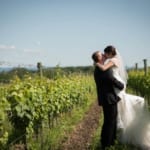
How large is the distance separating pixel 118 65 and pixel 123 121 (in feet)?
4.15

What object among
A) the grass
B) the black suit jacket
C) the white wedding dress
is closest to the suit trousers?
the black suit jacket

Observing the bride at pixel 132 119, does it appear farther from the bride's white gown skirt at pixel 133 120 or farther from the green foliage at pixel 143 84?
the green foliage at pixel 143 84

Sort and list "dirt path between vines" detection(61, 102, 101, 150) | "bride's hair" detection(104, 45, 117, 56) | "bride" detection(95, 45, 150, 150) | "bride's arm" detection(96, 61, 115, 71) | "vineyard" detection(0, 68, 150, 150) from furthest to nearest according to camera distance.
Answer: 1. "dirt path between vines" detection(61, 102, 101, 150)
2. "bride" detection(95, 45, 150, 150)
3. "bride's hair" detection(104, 45, 117, 56)
4. "bride's arm" detection(96, 61, 115, 71)
5. "vineyard" detection(0, 68, 150, 150)

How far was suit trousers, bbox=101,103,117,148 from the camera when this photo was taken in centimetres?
782

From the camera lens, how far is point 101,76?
25.2ft

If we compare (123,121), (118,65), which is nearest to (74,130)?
(123,121)

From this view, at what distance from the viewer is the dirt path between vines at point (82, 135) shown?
352 inches

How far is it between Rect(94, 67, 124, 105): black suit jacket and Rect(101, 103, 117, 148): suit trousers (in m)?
0.13

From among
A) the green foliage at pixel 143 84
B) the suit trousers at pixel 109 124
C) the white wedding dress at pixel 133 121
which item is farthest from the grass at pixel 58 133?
the green foliage at pixel 143 84

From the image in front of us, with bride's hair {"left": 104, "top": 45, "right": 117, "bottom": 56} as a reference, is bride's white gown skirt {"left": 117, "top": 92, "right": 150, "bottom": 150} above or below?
below

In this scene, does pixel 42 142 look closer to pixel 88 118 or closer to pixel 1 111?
pixel 1 111

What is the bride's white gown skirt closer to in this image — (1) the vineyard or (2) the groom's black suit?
(2) the groom's black suit

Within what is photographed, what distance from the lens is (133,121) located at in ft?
27.5

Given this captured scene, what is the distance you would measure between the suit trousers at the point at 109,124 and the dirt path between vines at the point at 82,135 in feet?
2.58
